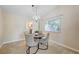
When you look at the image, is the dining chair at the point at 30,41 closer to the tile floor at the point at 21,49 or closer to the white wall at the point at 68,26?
the tile floor at the point at 21,49

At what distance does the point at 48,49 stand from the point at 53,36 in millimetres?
187

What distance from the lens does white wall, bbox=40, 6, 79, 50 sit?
1.18m

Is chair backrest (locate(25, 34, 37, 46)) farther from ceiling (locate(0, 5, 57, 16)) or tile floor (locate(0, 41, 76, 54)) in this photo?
ceiling (locate(0, 5, 57, 16))

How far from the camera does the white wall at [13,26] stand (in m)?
1.21

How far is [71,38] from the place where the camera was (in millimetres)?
1231

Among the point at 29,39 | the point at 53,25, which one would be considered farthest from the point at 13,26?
the point at 53,25

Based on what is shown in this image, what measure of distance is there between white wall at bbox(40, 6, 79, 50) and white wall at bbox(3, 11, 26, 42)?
276 mm

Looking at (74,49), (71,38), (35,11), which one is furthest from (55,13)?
(74,49)

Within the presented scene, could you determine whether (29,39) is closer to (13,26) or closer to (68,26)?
(13,26)

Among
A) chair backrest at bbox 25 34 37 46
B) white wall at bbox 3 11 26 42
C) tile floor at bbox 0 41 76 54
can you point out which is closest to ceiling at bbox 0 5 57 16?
white wall at bbox 3 11 26 42

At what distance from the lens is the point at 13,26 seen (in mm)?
1235

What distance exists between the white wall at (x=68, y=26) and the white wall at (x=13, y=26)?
28 cm

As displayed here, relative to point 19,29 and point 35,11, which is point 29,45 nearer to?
point 19,29
